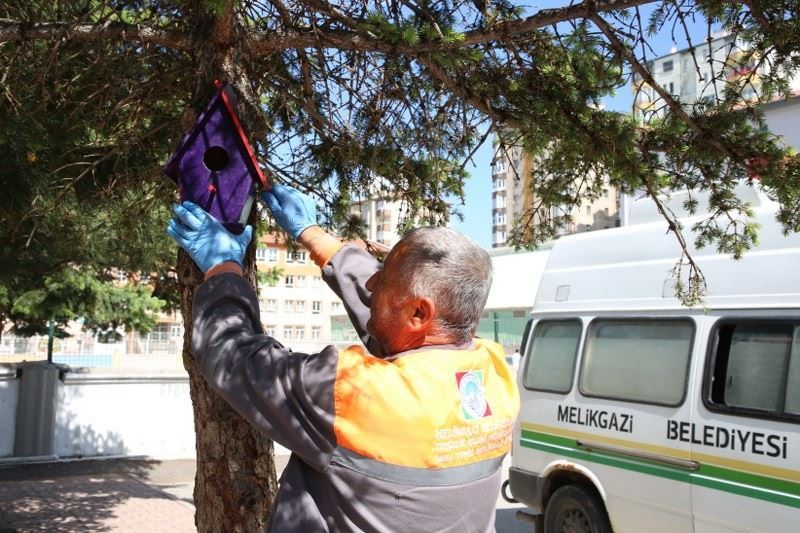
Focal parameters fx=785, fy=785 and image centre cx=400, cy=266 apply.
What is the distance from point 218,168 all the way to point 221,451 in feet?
3.14

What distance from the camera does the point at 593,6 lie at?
10.1 ft

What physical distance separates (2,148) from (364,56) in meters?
2.19

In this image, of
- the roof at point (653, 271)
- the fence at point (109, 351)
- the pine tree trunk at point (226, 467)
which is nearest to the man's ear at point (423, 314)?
the pine tree trunk at point (226, 467)

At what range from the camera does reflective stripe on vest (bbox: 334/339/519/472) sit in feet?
5.77

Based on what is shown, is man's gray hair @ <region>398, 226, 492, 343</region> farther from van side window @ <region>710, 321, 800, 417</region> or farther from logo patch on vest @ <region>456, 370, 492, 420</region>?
van side window @ <region>710, 321, 800, 417</region>

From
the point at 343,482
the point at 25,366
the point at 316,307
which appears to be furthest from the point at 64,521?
the point at 316,307

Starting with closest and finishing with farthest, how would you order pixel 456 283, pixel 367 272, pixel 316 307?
pixel 456 283 < pixel 367 272 < pixel 316 307

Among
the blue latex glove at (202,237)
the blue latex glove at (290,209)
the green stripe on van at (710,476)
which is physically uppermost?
the blue latex glove at (290,209)

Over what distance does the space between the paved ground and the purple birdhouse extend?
6601 millimetres

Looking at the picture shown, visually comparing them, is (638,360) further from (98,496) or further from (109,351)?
(109,351)

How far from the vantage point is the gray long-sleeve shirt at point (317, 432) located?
1.78 meters

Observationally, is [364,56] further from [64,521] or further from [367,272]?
[64,521]

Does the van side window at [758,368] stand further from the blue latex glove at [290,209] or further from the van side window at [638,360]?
the blue latex glove at [290,209]

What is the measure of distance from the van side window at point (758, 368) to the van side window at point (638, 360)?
0.25m
